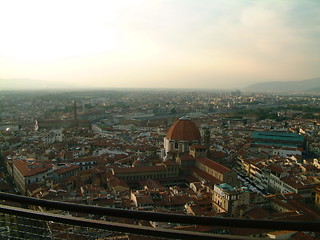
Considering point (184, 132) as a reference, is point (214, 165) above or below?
below

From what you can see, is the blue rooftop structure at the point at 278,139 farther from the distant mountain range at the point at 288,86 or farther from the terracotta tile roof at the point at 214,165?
the distant mountain range at the point at 288,86

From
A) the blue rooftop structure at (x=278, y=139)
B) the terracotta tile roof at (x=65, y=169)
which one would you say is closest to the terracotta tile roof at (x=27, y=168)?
the terracotta tile roof at (x=65, y=169)

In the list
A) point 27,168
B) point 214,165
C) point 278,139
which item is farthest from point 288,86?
point 27,168

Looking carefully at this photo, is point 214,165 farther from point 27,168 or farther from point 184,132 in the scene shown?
point 27,168

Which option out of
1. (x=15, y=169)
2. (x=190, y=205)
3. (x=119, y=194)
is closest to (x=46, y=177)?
(x=15, y=169)

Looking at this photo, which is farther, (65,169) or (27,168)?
(65,169)

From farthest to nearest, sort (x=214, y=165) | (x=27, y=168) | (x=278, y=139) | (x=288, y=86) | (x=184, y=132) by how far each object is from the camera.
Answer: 1. (x=288, y=86)
2. (x=278, y=139)
3. (x=184, y=132)
4. (x=214, y=165)
5. (x=27, y=168)

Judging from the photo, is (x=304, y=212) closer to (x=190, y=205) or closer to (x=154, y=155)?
(x=190, y=205)

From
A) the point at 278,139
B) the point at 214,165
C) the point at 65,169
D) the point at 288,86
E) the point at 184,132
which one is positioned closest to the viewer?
the point at 214,165

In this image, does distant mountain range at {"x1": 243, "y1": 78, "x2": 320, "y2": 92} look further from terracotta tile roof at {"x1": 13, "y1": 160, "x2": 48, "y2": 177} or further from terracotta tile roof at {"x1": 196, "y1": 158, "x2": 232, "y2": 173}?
terracotta tile roof at {"x1": 13, "y1": 160, "x2": 48, "y2": 177}

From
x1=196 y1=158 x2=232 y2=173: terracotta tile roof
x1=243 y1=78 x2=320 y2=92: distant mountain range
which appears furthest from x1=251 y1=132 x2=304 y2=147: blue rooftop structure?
x1=243 y1=78 x2=320 y2=92: distant mountain range

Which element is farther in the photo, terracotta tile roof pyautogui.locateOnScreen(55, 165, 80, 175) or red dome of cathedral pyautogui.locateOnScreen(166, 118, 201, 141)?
red dome of cathedral pyautogui.locateOnScreen(166, 118, 201, 141)
